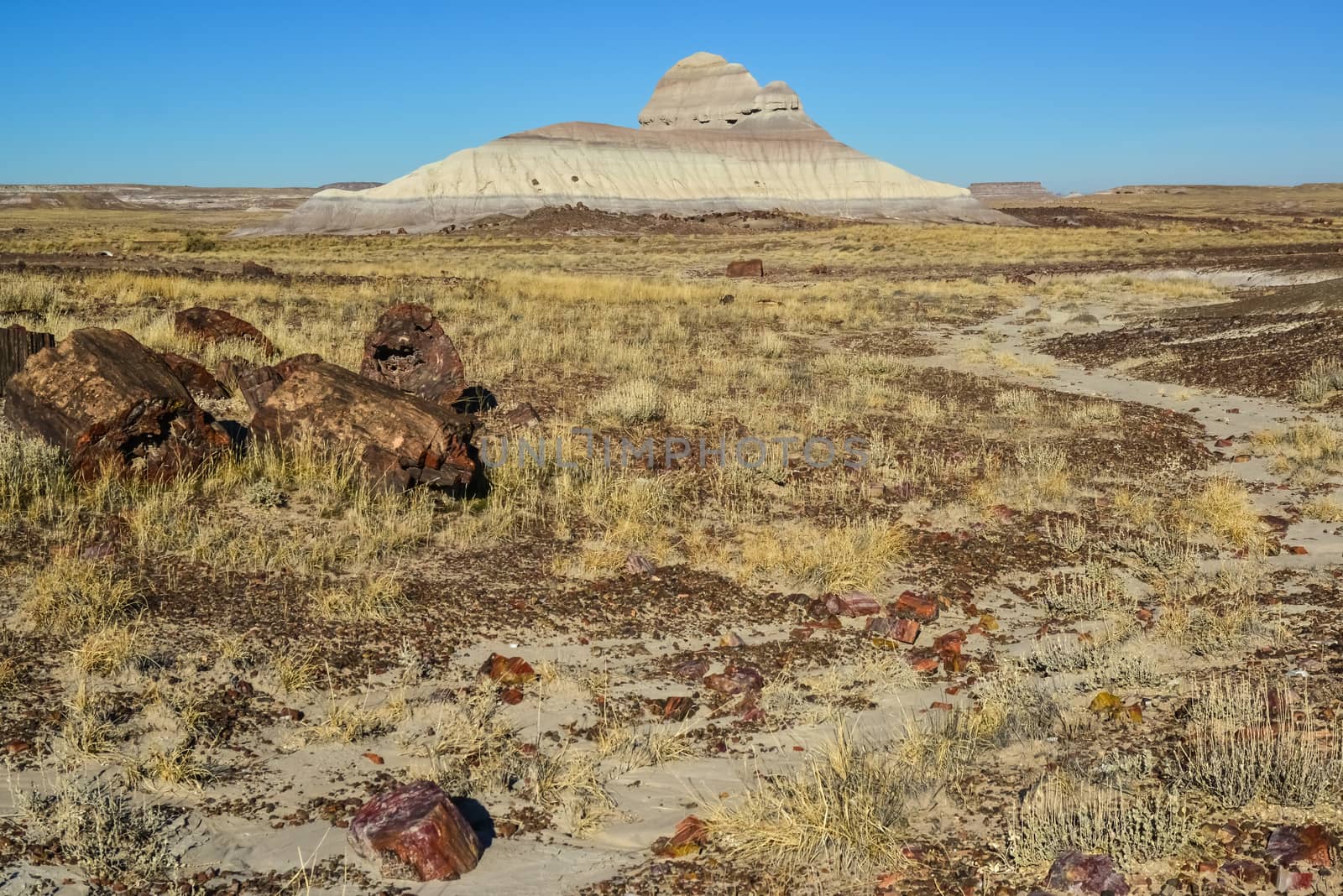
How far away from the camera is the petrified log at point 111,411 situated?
727 centimetres

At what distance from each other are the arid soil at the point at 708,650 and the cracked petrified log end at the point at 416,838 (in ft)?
0.11

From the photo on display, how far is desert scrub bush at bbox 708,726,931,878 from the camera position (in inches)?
134

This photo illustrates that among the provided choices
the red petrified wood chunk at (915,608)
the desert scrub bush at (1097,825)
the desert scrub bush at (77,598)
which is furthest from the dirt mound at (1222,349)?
the desert scrub bush at (77,598)

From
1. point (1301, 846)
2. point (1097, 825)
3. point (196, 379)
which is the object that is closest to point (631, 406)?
point (196, 379)

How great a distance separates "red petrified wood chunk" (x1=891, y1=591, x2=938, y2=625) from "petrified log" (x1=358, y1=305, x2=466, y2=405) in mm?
5863

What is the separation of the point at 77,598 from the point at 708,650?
10.6ft

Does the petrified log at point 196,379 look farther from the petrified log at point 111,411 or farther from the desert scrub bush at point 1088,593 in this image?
the desert scrub bush at point 1088,593

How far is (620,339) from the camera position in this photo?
15.9 meters

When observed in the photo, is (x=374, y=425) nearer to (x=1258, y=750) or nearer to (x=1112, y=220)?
(x=1258, y=750)

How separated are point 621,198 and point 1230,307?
58162 millimetres

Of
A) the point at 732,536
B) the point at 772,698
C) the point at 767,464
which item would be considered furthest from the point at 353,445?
the point at 772,698

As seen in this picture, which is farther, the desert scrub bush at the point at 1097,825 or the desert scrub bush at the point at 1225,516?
the desert scrub bush at the point at 1225,516

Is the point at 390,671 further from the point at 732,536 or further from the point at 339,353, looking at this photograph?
the point at 339,353

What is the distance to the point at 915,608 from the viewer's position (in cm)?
590
